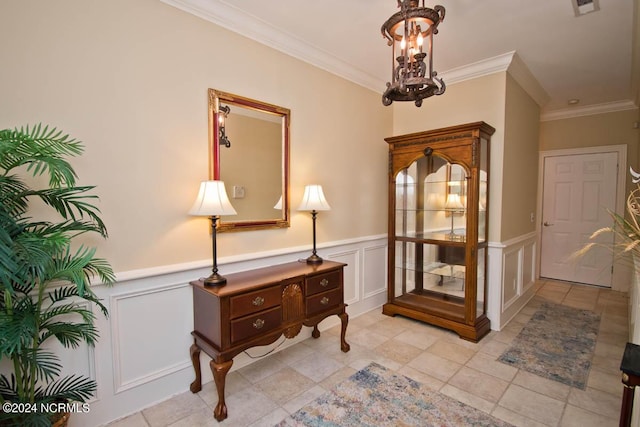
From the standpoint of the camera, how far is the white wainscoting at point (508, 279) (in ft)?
10.6

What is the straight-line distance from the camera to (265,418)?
196cm

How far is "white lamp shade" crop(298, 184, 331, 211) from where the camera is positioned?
8.87 feet

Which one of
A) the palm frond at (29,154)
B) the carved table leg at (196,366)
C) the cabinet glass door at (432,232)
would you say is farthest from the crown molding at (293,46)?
the carved table leg at (196,366)

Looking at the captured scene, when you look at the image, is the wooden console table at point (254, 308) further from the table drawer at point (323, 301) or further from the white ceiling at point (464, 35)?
the white ceiling at point (464, 35)

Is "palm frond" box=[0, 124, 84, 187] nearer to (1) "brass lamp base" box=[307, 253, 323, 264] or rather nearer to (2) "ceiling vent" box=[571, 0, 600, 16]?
(1) "brass lamp base" box=[307, 253, 323, 264]

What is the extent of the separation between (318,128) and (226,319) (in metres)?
1.95

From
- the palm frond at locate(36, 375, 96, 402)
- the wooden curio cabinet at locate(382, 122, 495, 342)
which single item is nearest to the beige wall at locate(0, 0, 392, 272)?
the palm frond at locate(36, 375, 96, 402)

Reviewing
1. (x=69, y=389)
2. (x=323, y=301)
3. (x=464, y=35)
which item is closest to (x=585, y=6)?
(x=464, y=35)

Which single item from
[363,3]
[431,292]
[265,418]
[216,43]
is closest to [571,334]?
[431,292]

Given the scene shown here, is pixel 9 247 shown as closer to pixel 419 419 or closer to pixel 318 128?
pixel 419 419

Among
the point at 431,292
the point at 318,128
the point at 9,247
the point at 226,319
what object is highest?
the point at 318,128

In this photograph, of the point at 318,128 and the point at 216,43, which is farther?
the point at 318,128

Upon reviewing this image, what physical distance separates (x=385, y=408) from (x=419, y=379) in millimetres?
453

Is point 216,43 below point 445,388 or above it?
above
